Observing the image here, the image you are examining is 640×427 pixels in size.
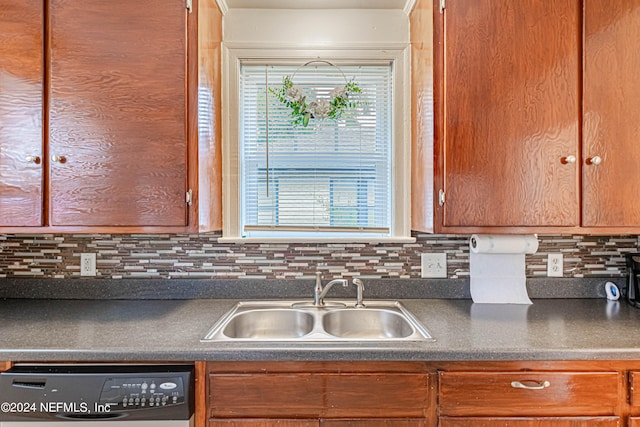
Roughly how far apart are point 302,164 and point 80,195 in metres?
0.96

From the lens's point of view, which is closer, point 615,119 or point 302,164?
point 615,119

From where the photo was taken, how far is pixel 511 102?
1496mm

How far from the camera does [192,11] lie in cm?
151

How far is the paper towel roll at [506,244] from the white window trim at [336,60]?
13.9 inches

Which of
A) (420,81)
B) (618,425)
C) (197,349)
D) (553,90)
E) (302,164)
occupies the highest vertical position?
(420,81)

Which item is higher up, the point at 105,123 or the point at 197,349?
the point at 105,123

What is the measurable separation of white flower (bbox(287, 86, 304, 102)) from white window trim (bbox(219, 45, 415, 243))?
0.19 m

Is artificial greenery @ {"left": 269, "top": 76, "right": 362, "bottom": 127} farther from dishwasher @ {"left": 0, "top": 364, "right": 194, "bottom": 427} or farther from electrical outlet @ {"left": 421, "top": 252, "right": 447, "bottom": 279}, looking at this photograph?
dishwasher @ {"left": 0, "top": 364, "right": 194, "bottom": 427}

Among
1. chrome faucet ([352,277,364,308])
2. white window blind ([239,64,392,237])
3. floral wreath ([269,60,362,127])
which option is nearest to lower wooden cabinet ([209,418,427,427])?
chrome faucet ([352,277,364,308])

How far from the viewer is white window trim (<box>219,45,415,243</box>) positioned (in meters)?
1.89

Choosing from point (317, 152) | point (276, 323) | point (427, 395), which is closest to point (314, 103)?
point (317, 152)

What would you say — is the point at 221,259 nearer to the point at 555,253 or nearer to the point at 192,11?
the point at 192,11

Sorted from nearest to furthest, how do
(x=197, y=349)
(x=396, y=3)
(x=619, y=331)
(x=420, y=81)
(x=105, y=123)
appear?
(x=197, y=349) → (x=619, y=331) → (x=105, y=123) → (x=420, y=81) → (x=396, y=3)

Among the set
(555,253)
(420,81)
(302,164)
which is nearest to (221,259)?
(302,164)
